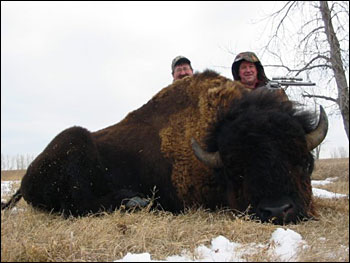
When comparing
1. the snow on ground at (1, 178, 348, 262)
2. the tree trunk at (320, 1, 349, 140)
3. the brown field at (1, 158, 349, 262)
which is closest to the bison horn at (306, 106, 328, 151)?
the brown field at (1, 158, 349, 262)

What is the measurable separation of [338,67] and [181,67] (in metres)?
4.27

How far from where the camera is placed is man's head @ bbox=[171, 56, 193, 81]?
8.75m

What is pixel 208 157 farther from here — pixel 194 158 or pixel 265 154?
pixel 265 154

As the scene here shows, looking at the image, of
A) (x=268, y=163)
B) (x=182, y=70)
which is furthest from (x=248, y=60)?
(x=268, y=163)

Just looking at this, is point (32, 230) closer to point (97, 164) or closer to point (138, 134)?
point (97, 164)

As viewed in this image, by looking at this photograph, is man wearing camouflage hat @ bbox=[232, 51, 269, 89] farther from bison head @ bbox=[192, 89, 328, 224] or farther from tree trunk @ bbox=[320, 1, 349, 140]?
tree trunk @ bbox=[320, 1, 349, 140]

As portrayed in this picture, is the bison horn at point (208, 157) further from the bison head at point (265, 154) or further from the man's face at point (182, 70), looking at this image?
the man's face at point (182, 70)

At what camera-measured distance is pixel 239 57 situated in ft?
23.2

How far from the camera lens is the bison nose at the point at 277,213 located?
3.57 meters

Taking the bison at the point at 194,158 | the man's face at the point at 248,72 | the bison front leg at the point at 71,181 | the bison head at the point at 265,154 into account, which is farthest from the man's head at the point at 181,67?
the bison head at the point at 265,154

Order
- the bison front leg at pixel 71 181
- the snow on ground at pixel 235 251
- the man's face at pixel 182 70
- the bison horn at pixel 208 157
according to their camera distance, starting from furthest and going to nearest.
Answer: the man's face at pixel 182 70 < the bison front leg at pixel 71 181 < the bison horn at pixel 208 157 < the snow on ground at pixel 235 251

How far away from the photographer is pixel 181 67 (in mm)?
8789

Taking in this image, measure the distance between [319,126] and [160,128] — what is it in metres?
2.11

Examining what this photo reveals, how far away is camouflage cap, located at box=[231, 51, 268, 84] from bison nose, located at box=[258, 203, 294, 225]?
3.89m
